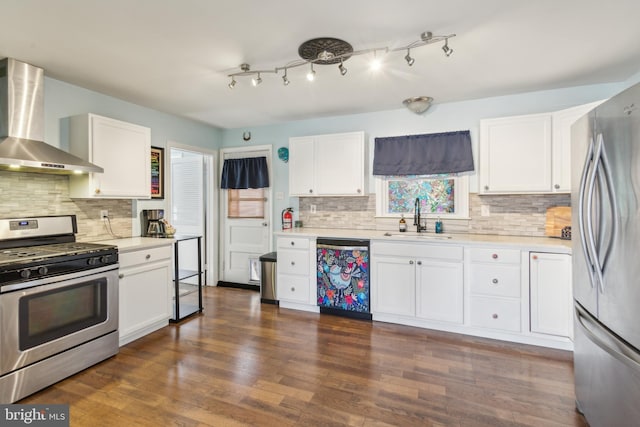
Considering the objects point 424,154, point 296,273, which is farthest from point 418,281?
point 424,154

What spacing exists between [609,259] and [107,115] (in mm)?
4219

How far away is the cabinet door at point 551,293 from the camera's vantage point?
269cm

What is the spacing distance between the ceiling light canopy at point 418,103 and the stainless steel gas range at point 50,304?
3.25 metres

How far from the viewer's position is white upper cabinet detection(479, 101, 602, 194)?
2969 mm

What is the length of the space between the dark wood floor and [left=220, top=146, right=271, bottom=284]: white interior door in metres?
1.58

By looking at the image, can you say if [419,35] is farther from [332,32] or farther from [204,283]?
[204,283]

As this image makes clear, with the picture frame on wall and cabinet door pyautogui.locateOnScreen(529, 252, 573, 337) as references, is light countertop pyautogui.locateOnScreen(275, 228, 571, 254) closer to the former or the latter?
cabinet door pyautogui.locateOnScreen(529, 252, 573, 337)

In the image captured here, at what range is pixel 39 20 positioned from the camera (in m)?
1.99

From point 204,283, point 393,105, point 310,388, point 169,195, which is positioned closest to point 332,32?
point 393,105

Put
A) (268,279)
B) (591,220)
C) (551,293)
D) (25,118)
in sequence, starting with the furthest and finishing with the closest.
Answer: (268,279) < (551,293) < (25,118) < (591,220)

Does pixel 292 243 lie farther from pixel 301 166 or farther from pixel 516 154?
pixel 516 154

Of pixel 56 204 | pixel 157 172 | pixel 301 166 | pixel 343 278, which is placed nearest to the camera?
pixel 56 204

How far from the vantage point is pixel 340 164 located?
12.8 ft

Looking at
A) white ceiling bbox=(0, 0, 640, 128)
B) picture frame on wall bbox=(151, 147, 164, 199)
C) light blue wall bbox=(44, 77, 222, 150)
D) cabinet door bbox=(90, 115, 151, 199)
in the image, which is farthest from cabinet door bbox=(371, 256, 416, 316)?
light blue wall bbox=(44, 77, 222, 150)
